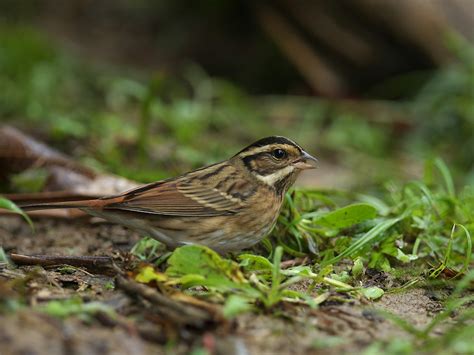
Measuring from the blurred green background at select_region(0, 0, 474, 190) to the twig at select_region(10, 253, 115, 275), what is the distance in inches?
115

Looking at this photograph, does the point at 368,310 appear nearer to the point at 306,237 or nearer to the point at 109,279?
the point at 306,237

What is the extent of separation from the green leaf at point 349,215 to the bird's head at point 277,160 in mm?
375

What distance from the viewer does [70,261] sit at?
4.73 m

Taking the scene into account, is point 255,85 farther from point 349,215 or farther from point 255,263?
point 255,263

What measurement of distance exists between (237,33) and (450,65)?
3.42 meters

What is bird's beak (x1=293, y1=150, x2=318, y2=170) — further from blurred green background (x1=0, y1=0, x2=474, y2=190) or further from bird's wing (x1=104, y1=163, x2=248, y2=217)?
blurred green background (x1=0, y1=0, x2=474, y2=190)

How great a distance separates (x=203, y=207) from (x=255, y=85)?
698cm

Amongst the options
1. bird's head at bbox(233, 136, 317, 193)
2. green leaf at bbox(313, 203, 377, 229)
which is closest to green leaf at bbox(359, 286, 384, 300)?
green leaf at bbox(313, 203, 377, 229)

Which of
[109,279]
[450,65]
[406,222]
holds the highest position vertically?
[450,65]

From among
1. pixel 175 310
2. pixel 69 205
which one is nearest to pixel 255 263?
pixel 175 310

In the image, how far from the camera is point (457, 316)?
426 centimetres

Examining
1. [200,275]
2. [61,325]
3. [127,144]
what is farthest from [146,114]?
[61,325]

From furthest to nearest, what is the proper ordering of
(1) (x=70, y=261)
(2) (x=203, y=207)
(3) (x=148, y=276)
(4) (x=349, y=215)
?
(4) (x=349, y=215) < (2) (x=203, y=207) < (1) (x=70, y=261) < (3) (x=148, y=276)

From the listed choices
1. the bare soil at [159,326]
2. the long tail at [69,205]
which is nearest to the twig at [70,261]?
the bare soil at [159,326]
